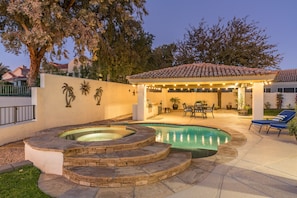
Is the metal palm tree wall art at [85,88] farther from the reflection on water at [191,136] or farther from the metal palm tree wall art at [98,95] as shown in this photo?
the reflection on water at [191,136]

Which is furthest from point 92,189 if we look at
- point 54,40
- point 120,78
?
point 120,78

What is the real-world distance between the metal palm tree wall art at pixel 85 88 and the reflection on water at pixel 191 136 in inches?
186

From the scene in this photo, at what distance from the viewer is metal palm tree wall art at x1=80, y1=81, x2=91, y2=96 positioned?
42.5 ft

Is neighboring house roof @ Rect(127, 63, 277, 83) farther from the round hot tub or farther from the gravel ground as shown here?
the gravel ground

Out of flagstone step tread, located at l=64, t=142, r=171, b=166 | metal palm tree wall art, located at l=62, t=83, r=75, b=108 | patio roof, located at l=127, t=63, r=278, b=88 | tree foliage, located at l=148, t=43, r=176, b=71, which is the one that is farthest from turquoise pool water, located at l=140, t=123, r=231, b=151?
tree foliage, located at l=148, t=43, r=176, b=71

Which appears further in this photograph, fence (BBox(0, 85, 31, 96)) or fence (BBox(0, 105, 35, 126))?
fence (BBox(0, 85, 31, 96))

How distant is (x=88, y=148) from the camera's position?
566 cm

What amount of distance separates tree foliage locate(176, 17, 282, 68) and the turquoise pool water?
595 inches

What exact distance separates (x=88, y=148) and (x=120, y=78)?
17.2m

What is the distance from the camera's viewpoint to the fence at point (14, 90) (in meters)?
9.66

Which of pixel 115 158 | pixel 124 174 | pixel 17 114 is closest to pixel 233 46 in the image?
pixel 17 114

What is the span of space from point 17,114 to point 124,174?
6.72m

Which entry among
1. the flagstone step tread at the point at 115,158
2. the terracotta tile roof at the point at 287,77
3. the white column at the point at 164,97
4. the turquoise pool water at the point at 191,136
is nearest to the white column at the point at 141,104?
the turquoise pool water at the point at 191,136

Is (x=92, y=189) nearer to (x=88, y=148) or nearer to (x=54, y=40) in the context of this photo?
(x=88, y=148)
